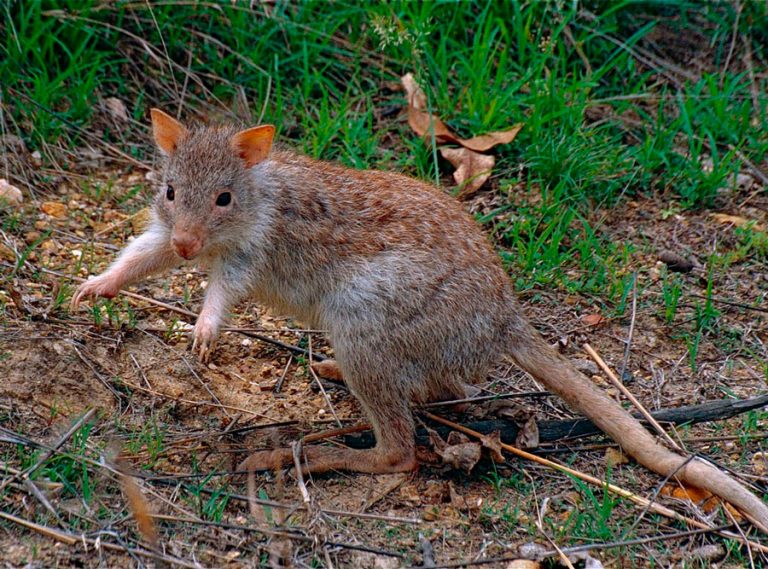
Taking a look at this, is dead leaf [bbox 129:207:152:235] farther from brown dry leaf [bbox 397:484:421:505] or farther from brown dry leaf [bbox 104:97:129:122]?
brown dry leaf [bbox 397:484:421:505]

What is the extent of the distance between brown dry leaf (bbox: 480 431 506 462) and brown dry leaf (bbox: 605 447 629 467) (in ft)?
1.65

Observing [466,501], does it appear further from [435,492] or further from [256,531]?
[256,531]

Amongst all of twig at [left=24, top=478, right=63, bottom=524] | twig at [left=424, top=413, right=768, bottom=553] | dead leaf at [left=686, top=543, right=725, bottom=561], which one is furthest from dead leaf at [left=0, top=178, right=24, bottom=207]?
dead leaf at [left=686, top=543, right=725, bottom=561]

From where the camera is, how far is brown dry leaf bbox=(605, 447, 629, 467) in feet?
15.9

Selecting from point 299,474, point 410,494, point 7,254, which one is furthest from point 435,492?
point 7,254

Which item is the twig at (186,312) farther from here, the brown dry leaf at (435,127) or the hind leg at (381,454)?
the brown dry leaf at (435,127)

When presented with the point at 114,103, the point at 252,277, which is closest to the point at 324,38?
the point at 114,103

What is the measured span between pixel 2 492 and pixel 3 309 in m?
1.30

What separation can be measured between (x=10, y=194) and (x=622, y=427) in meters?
3.89

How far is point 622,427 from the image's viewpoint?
188 inches

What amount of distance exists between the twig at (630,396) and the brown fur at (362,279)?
75 millimetres

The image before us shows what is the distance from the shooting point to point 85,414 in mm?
4648

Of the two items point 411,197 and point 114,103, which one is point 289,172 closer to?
point 411,197

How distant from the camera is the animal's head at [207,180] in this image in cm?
474
